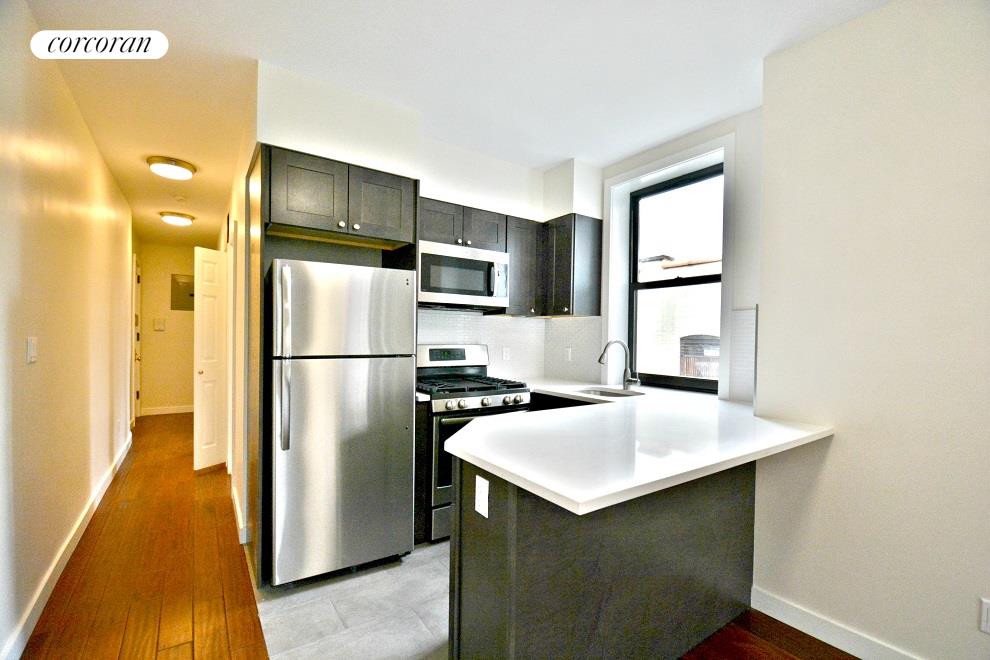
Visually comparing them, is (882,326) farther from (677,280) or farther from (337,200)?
(337,200)

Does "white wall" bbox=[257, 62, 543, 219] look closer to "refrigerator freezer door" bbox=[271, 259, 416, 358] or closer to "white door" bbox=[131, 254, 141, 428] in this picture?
"refrigerator freezer door" bbox=[271, 259, 416, 358]

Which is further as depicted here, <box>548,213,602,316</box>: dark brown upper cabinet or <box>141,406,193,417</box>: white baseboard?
<box>141,406,193,417</box>: white baseboard

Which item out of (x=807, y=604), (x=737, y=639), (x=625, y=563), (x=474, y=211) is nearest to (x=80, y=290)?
(x=474, y=211)

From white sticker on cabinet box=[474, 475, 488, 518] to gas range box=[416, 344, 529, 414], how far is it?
1.22 metres

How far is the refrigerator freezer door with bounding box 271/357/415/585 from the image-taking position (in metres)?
2.21

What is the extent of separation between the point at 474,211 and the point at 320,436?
187 centimetres

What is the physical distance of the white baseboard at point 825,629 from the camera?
175 cm

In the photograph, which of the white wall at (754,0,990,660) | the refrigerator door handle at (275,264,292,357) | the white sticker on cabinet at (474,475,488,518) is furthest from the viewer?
the refrigerator door handle at (275,264,292,357)

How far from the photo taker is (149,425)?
20.2 ft

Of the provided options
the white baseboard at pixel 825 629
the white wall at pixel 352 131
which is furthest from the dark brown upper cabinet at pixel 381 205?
the white baseboard at pixel 825 629

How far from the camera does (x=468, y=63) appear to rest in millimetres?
2299

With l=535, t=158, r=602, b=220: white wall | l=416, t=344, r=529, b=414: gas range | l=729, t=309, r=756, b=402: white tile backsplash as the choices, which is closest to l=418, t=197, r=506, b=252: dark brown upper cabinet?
l=535, t=158, r=602, b=220: white wall

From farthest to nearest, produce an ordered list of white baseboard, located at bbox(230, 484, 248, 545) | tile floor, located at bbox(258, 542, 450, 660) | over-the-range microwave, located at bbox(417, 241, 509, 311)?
over-the-range microwave, located at bbox(417, 241, 509, 311), white baseboard, located at bbox(230, 484, 248, 545), tile floor, located at bbox(258, 542, 450, 660)

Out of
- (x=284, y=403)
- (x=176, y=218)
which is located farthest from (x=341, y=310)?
(x=176, y=218)
